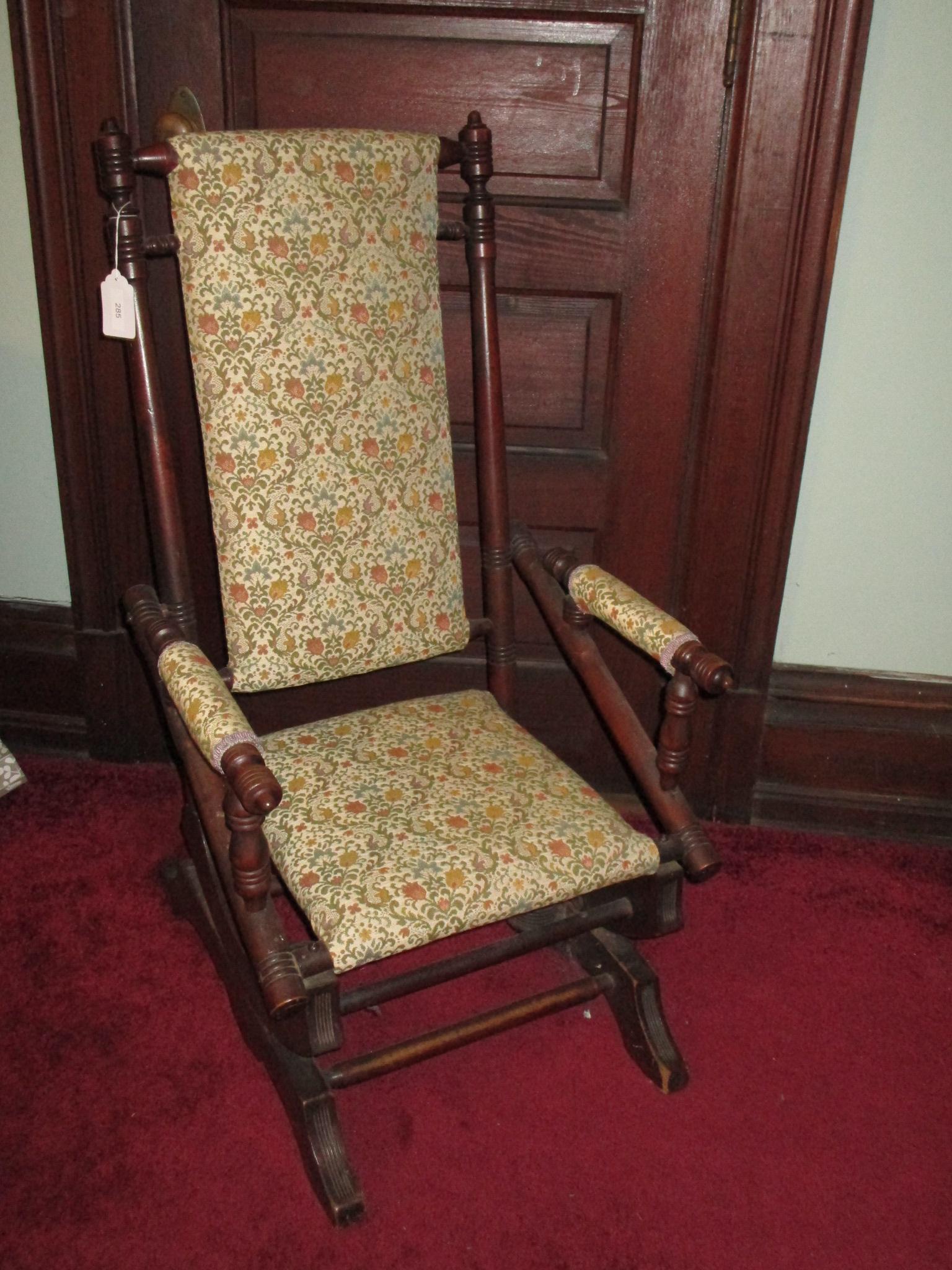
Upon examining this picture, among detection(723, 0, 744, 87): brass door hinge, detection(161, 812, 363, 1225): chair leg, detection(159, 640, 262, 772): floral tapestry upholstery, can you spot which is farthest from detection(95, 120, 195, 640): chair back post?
detection(723, 0, 744, 87): brass door hinge

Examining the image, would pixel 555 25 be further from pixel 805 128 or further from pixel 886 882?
pixel 886 882

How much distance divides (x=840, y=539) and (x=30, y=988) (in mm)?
1567

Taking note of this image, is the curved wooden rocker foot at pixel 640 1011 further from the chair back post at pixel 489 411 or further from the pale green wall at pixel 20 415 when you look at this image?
the pale green wall at pixel 20 415

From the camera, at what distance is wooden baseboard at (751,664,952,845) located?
204cm

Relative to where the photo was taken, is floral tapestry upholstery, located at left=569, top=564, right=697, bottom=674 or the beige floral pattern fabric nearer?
floral tapestry upholstery, located at left=569, top=564, right=697, bottom=674

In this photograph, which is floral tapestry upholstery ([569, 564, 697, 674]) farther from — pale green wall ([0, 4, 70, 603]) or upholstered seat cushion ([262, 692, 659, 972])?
pale green wall ([0, 4, 70, 603])

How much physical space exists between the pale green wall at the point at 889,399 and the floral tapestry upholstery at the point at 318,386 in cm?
72

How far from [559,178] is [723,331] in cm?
37

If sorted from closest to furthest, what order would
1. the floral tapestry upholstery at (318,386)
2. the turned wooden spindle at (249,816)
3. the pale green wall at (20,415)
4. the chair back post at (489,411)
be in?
1. the turned wooden spindle at (249,816)
2. the floral tapestry upholstery at (318,386)
3. the chair back post at (489,411)
4. the pale green wall at (20,415)

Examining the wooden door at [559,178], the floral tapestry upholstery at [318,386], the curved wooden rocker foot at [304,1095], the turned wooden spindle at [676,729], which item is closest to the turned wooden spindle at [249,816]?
the curved wooden rocker foot at [304,1095]

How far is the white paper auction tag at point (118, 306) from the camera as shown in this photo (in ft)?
4.51

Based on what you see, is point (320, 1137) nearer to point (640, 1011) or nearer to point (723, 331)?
point (640, 1011)

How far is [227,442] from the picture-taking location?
1407mm

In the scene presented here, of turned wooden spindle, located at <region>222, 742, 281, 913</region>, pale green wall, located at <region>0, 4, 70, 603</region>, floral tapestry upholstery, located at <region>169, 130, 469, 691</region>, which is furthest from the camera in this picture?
pale green wall, located at <region>0, 4, 70, 603</region>
